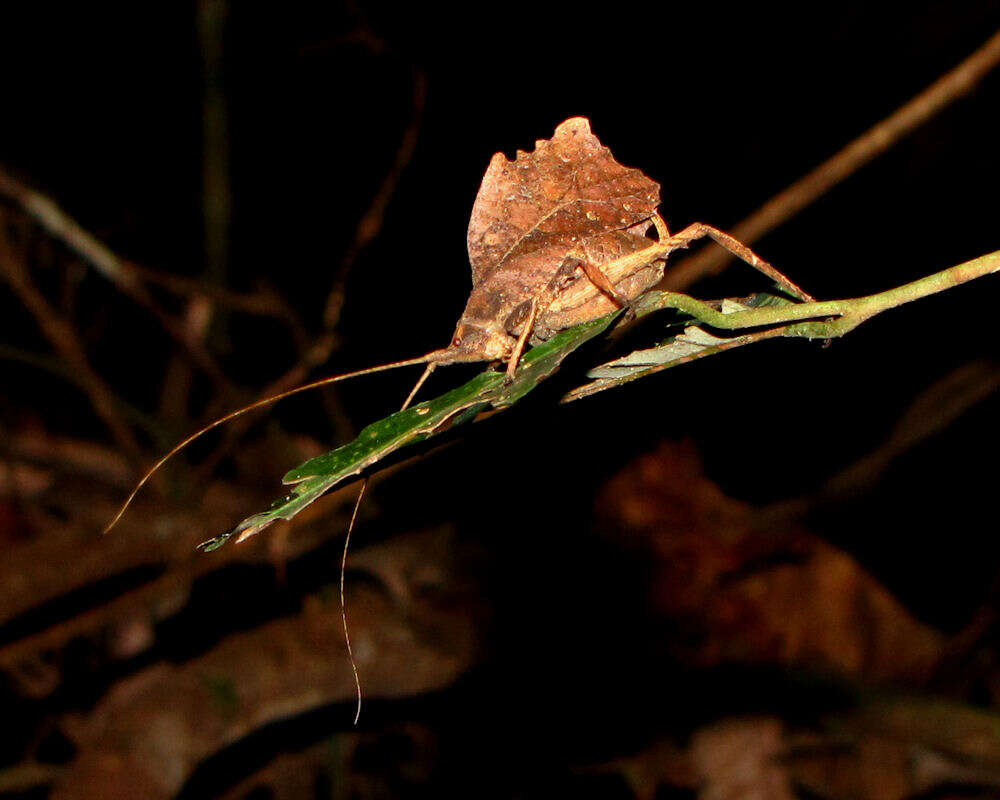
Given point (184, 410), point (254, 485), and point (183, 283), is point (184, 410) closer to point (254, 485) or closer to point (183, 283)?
point (254, 485)

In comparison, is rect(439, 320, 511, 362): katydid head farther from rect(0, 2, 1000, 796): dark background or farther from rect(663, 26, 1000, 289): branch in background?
rect(0, 2, 1000, 796): dark background

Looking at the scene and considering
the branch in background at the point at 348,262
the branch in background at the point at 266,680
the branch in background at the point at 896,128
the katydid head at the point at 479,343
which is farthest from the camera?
the branch in background at the point at 348,262

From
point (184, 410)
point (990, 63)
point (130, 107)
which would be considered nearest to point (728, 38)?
point (990, 63)

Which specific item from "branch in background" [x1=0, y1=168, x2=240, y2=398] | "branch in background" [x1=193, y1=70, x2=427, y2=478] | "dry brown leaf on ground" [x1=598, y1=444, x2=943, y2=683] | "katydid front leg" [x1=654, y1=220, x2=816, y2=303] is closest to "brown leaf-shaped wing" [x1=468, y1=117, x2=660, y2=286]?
"katydid front leg" [x1=654, y1=220, x2=816, y2=303]

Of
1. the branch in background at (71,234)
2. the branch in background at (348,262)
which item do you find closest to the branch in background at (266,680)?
A: the branch in background at (348,262)

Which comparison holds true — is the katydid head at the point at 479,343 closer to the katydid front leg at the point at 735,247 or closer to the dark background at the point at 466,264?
the katydid front leg at the point at 735,247
